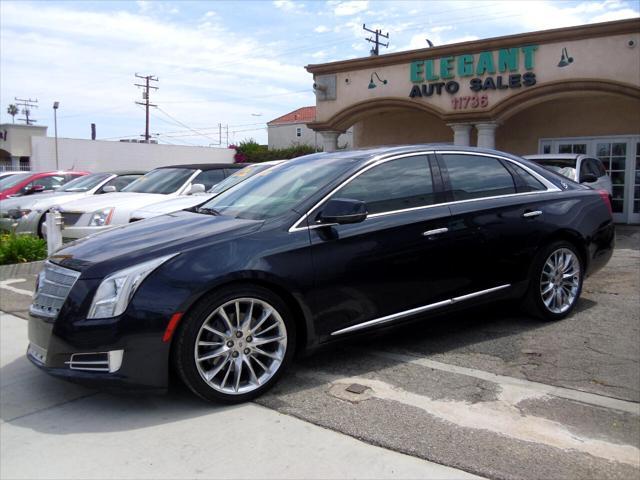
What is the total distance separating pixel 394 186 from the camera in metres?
4.55

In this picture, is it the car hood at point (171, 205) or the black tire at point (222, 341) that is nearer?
the black tire at point (222, 341)

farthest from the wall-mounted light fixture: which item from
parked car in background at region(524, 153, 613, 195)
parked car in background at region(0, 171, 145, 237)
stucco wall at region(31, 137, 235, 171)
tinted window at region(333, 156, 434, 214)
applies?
stucco wall at region(31, 137, 235, 171)

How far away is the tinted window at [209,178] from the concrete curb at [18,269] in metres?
2.62

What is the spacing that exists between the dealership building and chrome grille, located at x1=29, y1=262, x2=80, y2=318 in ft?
40.0

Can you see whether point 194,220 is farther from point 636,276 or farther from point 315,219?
point 636,276

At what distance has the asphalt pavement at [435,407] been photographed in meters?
3.12

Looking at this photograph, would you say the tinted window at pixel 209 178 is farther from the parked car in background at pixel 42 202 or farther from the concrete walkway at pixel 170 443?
the concrete walkway at pixel 170 443

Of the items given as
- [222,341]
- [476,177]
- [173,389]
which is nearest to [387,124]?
[476,177]

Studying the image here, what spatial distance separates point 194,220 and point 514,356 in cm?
266

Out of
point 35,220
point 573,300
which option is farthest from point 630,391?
point 35,220

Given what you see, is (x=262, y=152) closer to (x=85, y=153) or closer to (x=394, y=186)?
(x=85, y=153)

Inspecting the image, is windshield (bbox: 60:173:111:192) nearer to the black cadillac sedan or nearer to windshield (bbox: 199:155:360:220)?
windshield (bbox: 199:155:360:220)

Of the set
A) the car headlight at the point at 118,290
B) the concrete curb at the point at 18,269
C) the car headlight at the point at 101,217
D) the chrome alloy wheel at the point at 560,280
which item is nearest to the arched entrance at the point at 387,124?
the car headlight at the point at 101,217

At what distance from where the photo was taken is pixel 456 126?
15117mm
